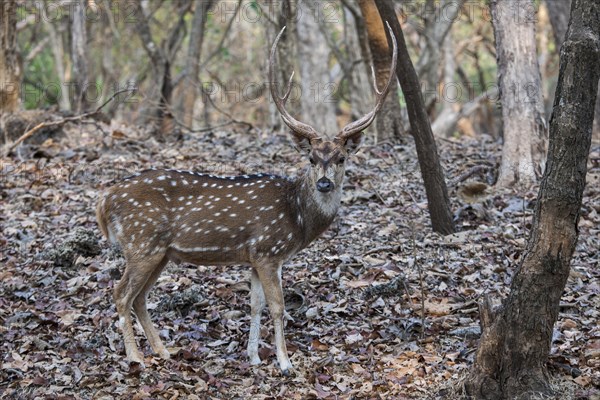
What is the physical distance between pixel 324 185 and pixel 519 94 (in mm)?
5149

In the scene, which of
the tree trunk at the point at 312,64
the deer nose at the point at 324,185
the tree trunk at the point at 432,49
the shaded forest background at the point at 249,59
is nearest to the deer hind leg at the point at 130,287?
the deer nose at the point at 324,185

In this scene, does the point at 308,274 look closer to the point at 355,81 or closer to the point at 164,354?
the point at 164,354

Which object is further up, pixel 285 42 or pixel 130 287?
pixel 285 42

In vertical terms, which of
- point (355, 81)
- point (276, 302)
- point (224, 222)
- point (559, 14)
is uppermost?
point (559, 14)

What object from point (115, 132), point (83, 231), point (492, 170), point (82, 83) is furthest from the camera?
point (82, 83)

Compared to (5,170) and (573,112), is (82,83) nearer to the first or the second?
(5,170)

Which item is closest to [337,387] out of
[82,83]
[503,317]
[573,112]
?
[503,317]

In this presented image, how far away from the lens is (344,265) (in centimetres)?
978

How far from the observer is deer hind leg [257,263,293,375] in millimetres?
7805

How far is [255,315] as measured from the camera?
26.8 ft

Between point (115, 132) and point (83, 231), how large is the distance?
5.43 m

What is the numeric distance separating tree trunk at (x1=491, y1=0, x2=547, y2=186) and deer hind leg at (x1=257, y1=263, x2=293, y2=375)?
507cm

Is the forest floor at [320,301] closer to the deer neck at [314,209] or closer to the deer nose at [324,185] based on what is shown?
the deer neck at [314,209]

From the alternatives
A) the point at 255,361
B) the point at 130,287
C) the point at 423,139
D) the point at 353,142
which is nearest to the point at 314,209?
the point at 353,142
